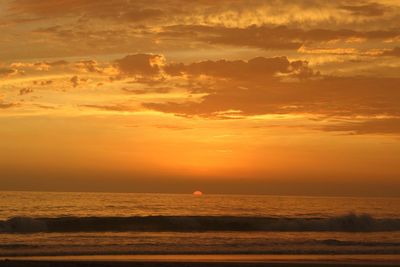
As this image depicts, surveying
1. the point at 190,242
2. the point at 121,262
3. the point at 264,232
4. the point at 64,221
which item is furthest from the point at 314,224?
the point at 121,262

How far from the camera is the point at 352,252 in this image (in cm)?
2786

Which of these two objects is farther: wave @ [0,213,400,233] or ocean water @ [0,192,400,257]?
wave @ [0,213,400,233]

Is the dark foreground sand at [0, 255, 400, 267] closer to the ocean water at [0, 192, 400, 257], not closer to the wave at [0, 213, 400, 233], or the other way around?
the ocean water at [0, 192, 400, 257]

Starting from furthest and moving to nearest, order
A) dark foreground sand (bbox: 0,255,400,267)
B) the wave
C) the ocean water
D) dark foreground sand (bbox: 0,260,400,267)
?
the wave
the ocean water
dark foreground sand (bbox: 0,255,400,267)
dark foreground sand (bbox: 0,260,400,267)

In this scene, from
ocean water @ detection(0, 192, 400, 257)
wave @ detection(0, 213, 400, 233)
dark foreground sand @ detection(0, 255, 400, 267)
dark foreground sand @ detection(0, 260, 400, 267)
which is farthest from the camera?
wave @ detection(0, 213, 400, 233)

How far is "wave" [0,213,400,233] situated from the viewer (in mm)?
38609

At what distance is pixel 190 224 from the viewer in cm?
4341

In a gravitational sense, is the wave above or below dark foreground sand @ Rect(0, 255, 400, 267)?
above

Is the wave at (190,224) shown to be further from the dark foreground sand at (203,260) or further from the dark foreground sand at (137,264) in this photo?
the dark foreground sand at (137,264)

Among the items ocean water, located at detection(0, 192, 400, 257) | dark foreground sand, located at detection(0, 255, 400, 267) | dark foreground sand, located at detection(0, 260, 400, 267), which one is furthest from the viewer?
ocean water, located at detection(0, 192, 400, 257)

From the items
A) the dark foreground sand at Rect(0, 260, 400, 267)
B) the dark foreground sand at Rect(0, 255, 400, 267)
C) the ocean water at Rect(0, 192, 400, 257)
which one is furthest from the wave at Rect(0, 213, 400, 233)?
the dark foreground sand at Rect(0, 260, 400, 267)

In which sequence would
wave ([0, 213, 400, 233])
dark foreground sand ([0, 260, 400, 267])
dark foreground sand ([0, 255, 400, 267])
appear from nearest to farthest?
dark foreground sand ([0, 260, 400, 267]), dark foreground sand ([0, 255, 400, 267]), wave ([0, 213, 400, 233])

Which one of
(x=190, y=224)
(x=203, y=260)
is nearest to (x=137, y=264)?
(x=203, y=260)

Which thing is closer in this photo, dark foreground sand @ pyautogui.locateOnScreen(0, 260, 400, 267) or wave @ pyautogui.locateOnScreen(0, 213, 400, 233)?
dark foreground sand @ pyautogui.locateOnScreen(0, 260, 400, 267)
